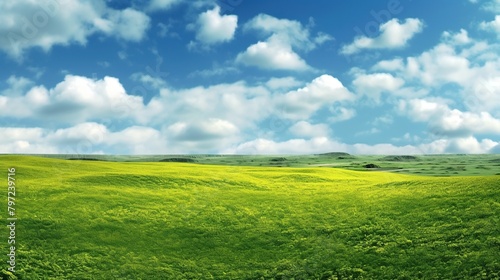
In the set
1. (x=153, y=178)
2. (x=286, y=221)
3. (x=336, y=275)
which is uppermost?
(x=153, y=178)

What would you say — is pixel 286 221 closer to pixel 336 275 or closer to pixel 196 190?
pixel 336 275

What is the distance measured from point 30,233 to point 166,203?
12347 millimetres

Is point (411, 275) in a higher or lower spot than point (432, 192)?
lower

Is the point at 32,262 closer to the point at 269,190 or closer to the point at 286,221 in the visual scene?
the point at 286,221

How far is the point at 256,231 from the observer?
37.8m

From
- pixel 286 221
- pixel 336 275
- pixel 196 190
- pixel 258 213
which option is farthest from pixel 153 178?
pixel 336 275

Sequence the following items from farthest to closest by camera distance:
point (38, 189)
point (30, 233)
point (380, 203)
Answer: point (38, 189)
point (380, 203)
point (30, 233)

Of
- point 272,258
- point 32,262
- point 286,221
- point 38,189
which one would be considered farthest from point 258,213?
point 38,189

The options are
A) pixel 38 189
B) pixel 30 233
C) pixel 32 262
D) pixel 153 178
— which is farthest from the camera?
pixel 153 178

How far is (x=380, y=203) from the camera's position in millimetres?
42500

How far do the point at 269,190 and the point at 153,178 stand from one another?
1348cm

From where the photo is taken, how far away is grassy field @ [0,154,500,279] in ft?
103

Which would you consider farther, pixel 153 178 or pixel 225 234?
pixel 153 178

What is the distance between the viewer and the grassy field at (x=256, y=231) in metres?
31.4
